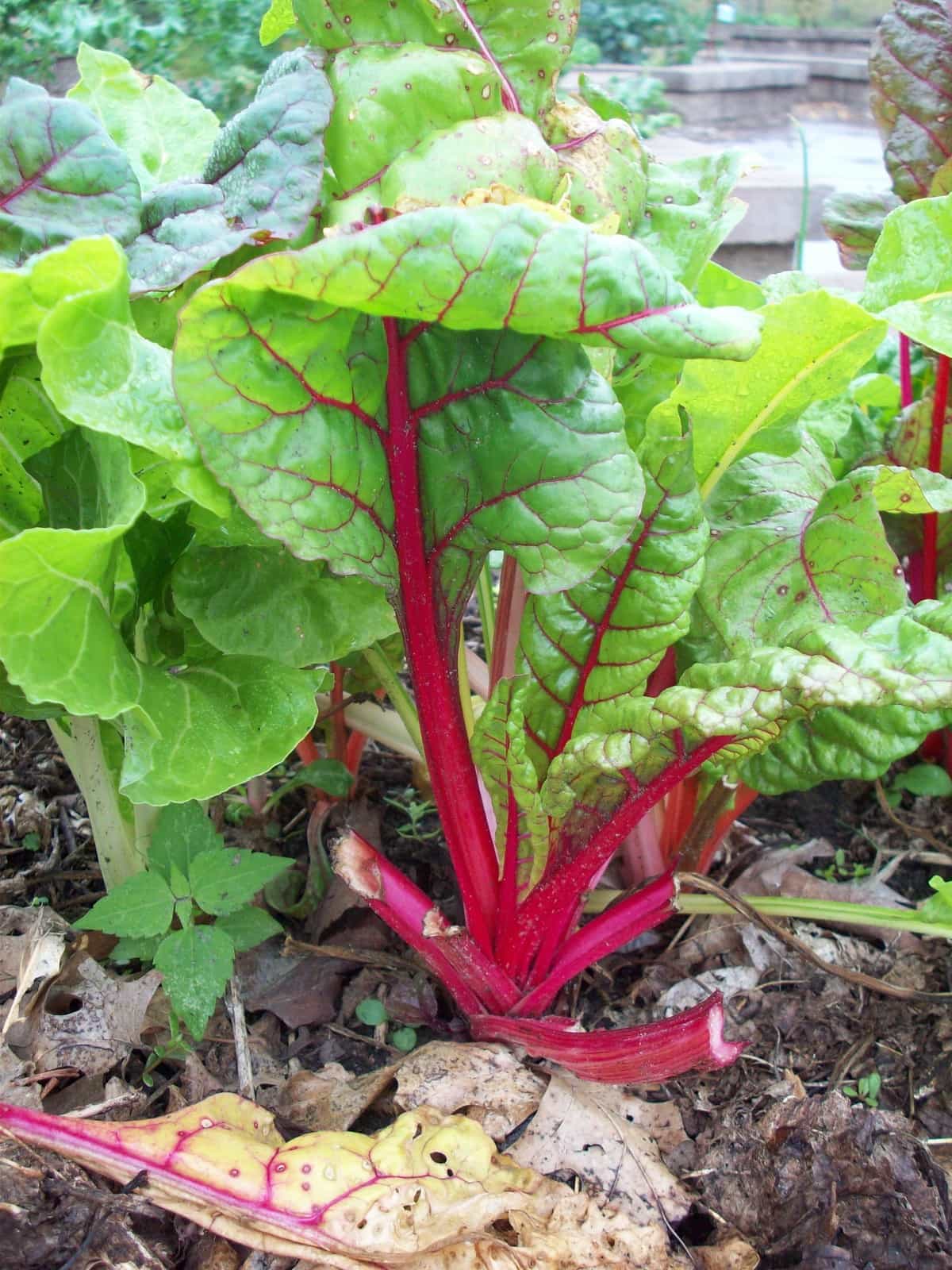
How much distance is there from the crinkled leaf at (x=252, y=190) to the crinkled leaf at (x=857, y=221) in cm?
101

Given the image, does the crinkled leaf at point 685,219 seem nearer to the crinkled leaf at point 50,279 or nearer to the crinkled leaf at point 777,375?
the crinkled leaf at point 777,375

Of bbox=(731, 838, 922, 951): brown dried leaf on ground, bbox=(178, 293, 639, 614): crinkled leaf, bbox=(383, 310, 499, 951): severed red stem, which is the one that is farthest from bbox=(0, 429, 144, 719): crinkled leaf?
bbox=(731, 838, 922, 951): brown dried leaf on ground

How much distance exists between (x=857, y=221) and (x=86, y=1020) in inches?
58.9

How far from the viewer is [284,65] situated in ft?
3.06

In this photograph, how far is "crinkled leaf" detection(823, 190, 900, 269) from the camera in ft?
5.34

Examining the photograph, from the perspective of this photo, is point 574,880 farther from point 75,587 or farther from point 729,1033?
point 75,587

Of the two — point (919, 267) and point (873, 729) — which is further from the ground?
point (919, 267)

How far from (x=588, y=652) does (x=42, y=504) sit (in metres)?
0.55

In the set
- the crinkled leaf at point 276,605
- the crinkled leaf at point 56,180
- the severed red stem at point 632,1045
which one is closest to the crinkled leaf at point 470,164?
the crinkled leaf at point 56,180

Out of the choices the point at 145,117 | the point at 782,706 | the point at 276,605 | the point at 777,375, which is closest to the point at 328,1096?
the point at 276,605

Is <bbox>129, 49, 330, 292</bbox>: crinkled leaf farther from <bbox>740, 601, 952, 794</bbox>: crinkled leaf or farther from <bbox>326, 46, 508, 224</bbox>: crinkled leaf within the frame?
<bbox>740, 601, 952, 794</bbox>: crinkled leaf

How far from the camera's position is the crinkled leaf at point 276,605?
3.30 feet

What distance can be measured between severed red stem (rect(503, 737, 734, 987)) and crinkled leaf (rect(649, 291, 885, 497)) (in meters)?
0.33

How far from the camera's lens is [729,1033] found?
1.26 m
